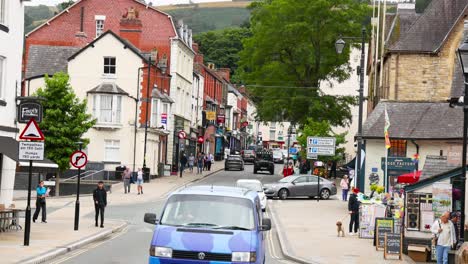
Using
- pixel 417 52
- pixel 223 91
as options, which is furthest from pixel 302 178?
pixel 223 91

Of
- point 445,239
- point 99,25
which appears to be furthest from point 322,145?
point 99,25

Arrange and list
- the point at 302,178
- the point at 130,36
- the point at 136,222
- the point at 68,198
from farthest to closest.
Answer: the point at 130,36 → the point at 302,178 → the point at 68,198 → the point at 136,222

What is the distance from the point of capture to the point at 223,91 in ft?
368

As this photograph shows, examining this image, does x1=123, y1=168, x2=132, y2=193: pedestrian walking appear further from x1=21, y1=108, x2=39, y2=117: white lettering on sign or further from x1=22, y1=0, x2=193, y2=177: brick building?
x1=21, y1=108, x2=39, y2=117: white lettering on sign

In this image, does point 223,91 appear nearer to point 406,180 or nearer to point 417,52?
point 417,52

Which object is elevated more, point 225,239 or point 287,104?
point 287,104

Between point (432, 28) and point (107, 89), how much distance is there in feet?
76.4

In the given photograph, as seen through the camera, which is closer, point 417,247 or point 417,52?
point 417,247

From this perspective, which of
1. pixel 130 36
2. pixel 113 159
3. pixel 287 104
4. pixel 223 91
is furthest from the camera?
pixel 223 91

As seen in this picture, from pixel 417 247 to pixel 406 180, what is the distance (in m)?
6.39

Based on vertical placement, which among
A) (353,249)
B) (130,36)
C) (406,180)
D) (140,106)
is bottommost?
(353,249)

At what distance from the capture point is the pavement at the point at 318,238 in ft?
75.0

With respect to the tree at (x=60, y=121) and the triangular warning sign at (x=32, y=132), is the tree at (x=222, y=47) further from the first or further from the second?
the triangular warning sign at (x=32, y=132)

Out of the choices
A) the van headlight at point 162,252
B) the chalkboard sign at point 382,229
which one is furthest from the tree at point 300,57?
the van headlight at point 162,252
